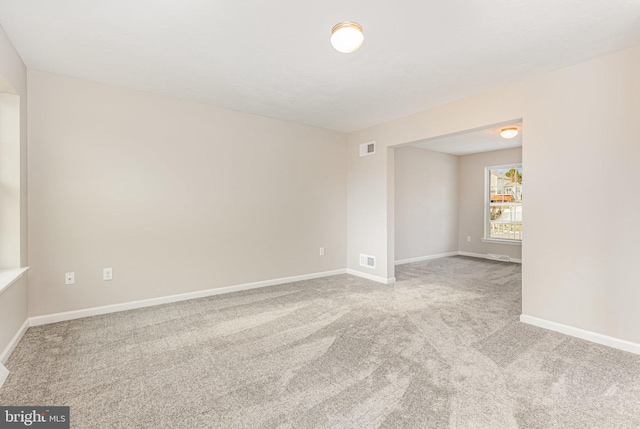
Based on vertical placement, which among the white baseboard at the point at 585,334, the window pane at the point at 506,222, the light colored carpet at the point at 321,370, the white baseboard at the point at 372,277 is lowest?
the light colored carpet at the point at 321,370

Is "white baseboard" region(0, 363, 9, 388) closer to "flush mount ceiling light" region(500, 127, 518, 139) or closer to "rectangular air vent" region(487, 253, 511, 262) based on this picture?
"flush mount ceiling light" region(500, 127, 518, 139)

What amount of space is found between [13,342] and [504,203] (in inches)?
317

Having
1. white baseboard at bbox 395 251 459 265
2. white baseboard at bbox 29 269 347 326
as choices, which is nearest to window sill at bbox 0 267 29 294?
white baseboard at bbox 29 269 347 326

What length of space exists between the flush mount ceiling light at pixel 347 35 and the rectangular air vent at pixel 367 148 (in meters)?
2.77

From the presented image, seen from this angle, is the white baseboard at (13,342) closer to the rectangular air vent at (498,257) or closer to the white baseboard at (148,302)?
the white baseboard at (148,302)

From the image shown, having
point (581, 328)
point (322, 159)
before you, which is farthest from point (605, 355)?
point (322, 159)

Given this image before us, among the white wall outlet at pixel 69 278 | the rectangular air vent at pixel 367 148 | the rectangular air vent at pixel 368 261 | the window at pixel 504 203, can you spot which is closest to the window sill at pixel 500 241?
the window at pixel 504 203

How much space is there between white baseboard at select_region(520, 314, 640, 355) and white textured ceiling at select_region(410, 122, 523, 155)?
10.1 ft

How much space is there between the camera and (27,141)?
286 cm

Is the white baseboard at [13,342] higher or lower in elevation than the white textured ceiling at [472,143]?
lower

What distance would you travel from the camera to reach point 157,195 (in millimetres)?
3537

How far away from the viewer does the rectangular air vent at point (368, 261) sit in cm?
485

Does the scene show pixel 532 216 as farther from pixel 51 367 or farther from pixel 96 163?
pixel 96 163

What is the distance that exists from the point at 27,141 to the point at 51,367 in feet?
6.86
